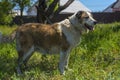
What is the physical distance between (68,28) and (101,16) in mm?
28341

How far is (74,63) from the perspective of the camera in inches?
425

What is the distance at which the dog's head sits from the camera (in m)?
9.88

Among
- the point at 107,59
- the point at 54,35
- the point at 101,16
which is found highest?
the point at 54,35

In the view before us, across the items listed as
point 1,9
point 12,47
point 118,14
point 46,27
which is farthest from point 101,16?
point 46,27

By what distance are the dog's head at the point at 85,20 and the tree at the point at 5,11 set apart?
26291mm

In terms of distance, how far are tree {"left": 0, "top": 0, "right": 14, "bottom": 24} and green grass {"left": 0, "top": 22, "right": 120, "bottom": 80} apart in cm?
2314

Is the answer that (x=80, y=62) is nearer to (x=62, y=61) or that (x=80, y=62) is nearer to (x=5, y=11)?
(x=62, y=61)

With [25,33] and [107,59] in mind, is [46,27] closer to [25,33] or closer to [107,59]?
[25,33]

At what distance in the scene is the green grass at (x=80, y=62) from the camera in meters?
9.09

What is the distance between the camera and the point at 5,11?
3862 centimetres

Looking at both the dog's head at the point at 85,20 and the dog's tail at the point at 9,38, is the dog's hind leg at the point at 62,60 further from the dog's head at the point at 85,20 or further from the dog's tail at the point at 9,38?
the dog's tail at the point at 9,38

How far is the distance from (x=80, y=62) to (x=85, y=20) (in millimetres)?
1212

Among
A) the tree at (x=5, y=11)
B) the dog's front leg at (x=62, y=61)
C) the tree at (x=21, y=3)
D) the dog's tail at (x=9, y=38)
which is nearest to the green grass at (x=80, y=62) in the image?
the dog's front leg at (x=62, y=61)

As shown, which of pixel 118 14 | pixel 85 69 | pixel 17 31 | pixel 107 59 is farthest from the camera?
pixel 118 14
